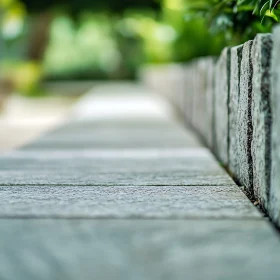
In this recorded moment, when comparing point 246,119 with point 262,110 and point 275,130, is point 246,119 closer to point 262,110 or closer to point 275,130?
point 262,110

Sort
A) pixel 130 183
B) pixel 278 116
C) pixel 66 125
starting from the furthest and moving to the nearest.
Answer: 1. pixel 66 125
2. pixel 130 183
3. pixel 278 116

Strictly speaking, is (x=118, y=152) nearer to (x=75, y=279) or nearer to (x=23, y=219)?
(x=23, y=219)

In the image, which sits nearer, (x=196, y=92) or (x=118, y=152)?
(x=118, y=152)

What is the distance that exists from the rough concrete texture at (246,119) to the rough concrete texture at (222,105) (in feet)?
2.12

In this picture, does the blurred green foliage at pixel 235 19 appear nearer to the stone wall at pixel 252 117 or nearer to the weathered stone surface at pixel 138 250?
the stone wall at pixel 252 117

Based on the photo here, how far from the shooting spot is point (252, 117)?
2662 mm

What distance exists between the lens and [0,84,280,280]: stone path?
5.51ft

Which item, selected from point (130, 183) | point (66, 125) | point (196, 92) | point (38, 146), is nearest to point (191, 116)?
point (196, 92)

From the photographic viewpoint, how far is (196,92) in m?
6.08

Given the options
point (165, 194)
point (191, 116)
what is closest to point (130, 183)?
point (165, 194)

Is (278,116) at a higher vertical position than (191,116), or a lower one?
higher

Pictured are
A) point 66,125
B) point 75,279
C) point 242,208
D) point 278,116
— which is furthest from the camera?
point 66,125

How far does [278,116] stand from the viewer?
6.79 ft

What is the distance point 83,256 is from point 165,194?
3.15 feet
